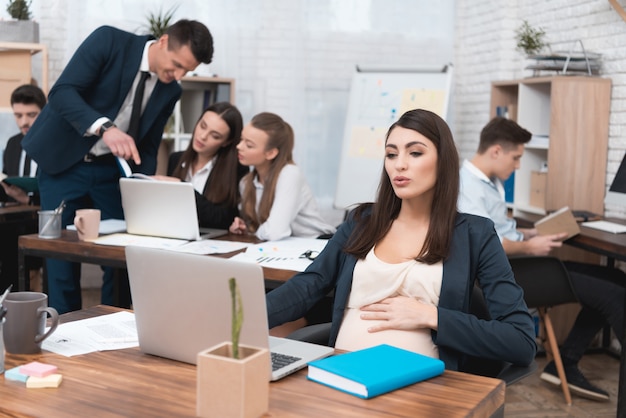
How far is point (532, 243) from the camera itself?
10.9 ft

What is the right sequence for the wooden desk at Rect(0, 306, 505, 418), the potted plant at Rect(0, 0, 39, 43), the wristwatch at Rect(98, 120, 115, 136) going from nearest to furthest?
1. the wooden desk at Rect(0, 306, 505, 418)
2. the wristwatch at Rect(98, 120, 115, 136)
3. the potted plant at Rect(0, 0, 39, 43)

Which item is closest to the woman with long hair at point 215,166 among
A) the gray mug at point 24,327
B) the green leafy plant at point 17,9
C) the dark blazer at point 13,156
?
the dark blazer at point 13,156

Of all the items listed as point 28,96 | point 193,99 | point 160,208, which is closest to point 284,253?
point 160,208

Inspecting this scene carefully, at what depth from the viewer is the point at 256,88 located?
5398mm

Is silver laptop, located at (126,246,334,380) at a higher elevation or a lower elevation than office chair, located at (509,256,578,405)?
higher

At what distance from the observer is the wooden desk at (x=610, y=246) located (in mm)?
2877

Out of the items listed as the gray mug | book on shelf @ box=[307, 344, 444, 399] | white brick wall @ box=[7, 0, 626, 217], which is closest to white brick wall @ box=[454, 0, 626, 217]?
white brick wall @ box=[7, 0, 626, 217]

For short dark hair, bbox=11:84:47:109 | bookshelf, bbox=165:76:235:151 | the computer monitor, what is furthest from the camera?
bookshelf, bbox=165:76:235:151

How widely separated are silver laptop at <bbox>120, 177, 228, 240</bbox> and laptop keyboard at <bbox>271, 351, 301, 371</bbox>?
55.9 inches

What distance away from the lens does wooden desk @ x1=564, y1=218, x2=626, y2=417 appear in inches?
113

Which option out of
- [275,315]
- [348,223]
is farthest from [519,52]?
[275,315]

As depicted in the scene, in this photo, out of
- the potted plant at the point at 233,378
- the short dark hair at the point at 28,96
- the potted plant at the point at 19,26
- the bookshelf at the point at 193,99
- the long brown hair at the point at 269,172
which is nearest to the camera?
the potted plant at the point at 233,378

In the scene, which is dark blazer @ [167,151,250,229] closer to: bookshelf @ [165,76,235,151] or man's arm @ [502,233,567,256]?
man's arm @ [502,233,567,256]

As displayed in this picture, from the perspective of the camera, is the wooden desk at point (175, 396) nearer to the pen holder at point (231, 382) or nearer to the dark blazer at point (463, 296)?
the pen holder at point (231, 382)
